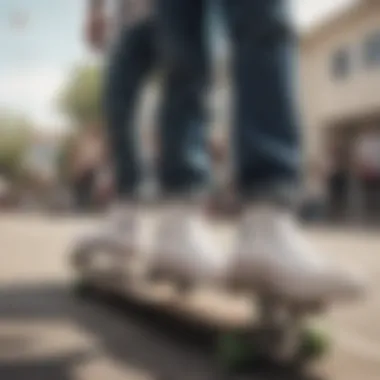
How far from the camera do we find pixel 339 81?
1062 centimetres

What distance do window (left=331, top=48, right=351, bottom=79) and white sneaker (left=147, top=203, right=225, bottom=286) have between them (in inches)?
373

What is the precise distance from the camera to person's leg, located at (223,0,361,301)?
965 millimetres

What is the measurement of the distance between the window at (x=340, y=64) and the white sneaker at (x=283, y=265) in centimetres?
976

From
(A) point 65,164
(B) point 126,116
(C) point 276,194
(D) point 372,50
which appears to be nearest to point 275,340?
(C) point 276,194

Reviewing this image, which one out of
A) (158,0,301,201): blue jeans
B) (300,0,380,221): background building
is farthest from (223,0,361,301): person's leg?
(300,0,380,221): background building

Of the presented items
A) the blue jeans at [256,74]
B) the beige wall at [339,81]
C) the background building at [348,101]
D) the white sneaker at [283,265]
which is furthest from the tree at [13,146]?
the background building at [348,101]

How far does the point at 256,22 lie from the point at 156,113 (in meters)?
0.52

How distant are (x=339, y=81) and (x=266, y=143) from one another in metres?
9.94

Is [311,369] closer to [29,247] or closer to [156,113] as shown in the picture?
[156,113]

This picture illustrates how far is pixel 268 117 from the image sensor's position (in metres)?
1.05

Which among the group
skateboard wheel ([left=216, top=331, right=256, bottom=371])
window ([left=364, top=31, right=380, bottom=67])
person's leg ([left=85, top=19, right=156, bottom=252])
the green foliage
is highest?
window ([left=364, top=31, right=380, bottom=67])

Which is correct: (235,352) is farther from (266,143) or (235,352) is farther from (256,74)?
(256,74)

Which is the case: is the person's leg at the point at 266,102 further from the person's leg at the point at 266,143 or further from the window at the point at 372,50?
the window at the point at 372,50

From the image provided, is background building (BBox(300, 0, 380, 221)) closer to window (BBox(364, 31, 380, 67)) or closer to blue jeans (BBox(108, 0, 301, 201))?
window (BBox(364, 31, 380, 67))
